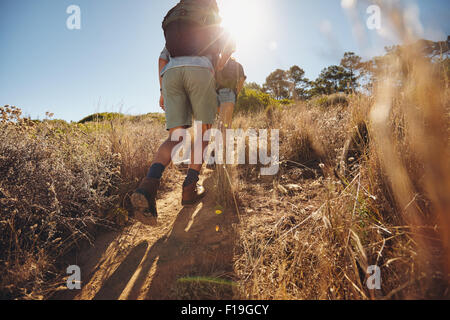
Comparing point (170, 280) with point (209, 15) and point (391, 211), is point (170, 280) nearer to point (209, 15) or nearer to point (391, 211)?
point (391, 211)

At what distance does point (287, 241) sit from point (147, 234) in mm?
1124

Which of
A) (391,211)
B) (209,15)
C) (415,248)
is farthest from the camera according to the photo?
(209,15)

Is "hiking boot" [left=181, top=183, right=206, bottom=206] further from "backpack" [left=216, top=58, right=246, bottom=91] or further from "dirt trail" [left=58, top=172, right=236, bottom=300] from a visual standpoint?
"backpack" [left=216, top=58, right=246, bottom=91]

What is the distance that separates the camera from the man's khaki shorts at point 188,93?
1.66 m

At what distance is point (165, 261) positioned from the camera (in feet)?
4.09

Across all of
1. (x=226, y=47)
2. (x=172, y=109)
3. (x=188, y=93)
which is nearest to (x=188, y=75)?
(x=188, y=93)

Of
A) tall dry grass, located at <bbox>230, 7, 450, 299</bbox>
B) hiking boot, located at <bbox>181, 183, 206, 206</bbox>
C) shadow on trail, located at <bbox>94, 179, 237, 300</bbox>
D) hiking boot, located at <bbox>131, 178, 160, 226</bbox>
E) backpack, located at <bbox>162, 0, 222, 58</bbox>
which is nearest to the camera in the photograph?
tall dry grass, located at <bbox>230, 7, 450, 299</bbox>

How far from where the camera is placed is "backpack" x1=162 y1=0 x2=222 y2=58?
162 cm

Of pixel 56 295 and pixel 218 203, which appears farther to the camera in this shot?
pixel 218 203

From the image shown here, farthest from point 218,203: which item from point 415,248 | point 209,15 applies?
point 209,15

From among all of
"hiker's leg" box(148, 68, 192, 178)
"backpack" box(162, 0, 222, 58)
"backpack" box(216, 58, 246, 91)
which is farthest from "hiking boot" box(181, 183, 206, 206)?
"backpack" box(216, 58, 246, 91)

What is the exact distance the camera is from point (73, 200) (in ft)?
5.19

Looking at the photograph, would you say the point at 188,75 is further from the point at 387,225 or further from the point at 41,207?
the point at 387,225

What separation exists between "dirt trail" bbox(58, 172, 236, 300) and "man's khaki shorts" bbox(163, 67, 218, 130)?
35.4 inches
